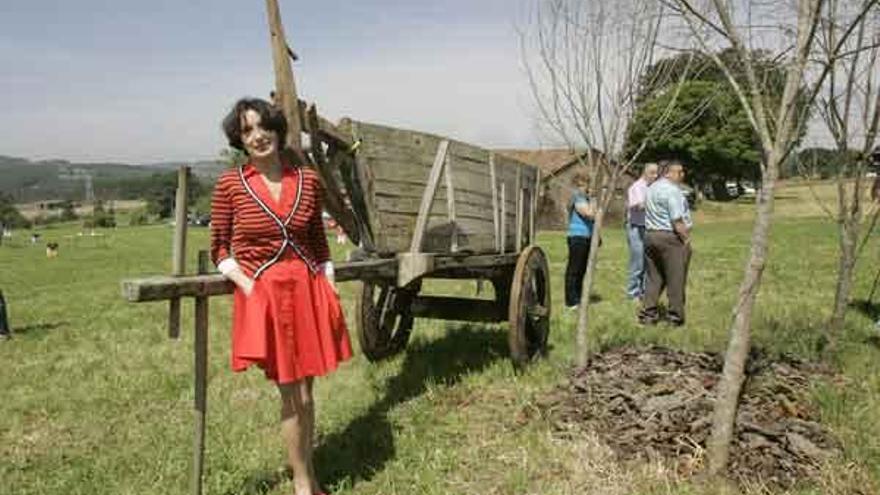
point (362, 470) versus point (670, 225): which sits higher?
point (670, 225)

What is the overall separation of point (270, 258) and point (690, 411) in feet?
8.38

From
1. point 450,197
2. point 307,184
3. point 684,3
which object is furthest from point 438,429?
point 684,3

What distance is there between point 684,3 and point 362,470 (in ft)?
10.3

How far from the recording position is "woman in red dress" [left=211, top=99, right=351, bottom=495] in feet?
11.5

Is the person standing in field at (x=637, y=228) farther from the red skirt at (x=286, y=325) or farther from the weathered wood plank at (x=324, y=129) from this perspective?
the red skirt at (x=286, y=325)

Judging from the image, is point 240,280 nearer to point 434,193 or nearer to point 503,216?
point 434,193

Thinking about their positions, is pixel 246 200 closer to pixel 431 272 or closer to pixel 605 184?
pixel 431 272

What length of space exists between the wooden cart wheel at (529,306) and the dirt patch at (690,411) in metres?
0.59

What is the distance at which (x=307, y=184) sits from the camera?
145 inches

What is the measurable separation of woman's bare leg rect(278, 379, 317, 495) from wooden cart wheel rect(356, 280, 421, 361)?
8.41 feet

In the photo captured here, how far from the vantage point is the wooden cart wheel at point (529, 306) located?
575cm

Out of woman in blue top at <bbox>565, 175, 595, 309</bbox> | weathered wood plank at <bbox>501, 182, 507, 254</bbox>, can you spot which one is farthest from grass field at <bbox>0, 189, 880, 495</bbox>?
weathered wood plank at <bbox>501, 182, 507, 254</bbox>

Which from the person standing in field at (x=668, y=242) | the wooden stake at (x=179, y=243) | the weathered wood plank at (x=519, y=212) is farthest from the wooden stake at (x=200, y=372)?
the person standing in field at (x=668, y=242)

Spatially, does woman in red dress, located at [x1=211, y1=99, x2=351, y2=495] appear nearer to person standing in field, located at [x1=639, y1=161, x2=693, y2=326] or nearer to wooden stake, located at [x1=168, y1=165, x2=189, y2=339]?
wooden stake, located at [x1=168, y1=165, x2=189, y2=339]
